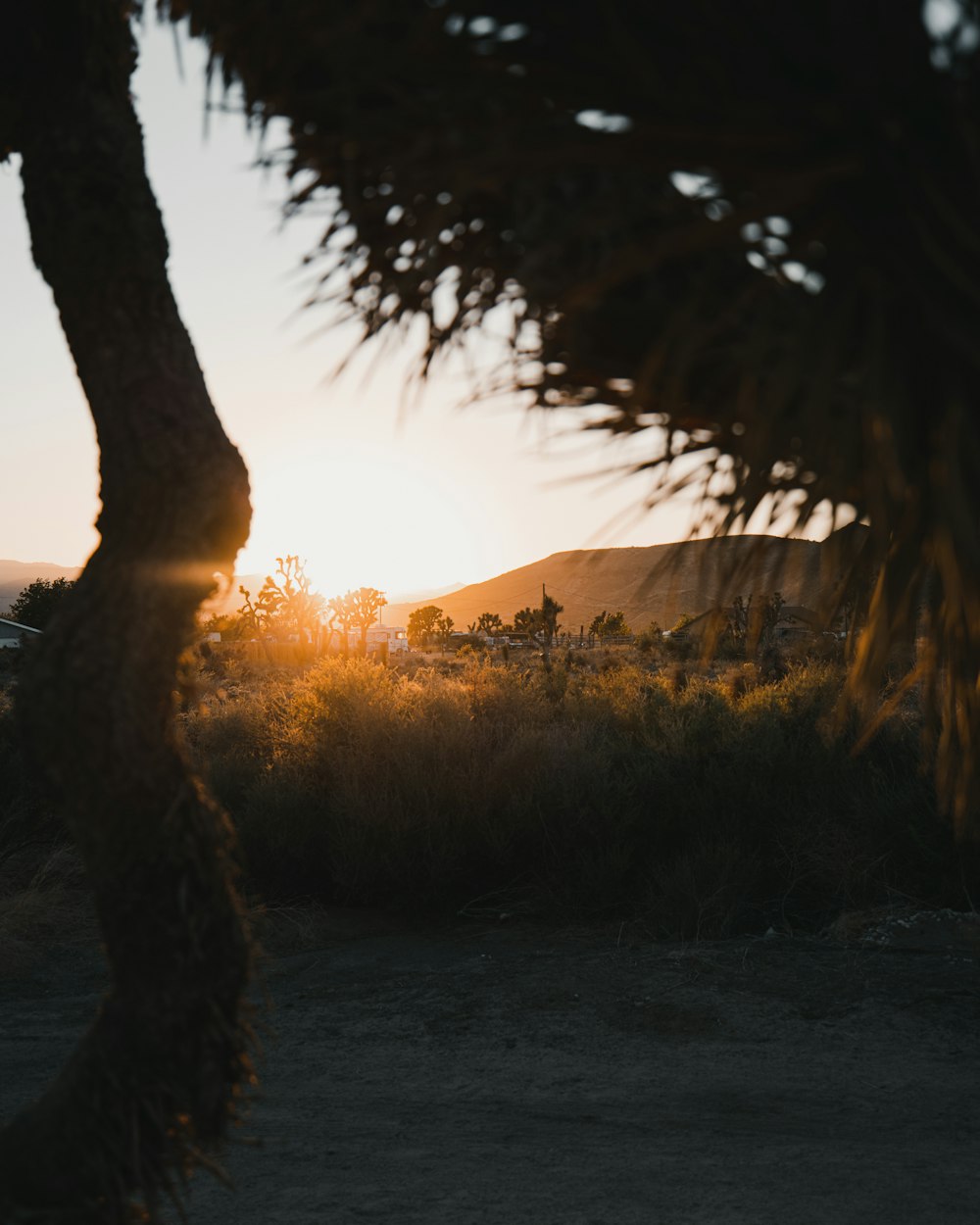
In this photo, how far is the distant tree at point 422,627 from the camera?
8450 cm

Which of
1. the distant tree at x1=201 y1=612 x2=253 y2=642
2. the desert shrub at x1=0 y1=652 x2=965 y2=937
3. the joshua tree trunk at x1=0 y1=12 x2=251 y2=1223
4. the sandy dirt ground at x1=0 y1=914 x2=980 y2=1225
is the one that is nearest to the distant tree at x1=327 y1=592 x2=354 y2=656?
the distant tree at x1=201 y1=612 x2=253 y2=642

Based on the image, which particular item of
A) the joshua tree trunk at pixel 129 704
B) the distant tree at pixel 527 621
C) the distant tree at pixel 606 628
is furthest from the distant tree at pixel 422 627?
the joshua tree trunk at pixel 129 704

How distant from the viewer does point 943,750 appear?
2.25m

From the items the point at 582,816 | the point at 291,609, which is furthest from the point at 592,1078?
the point at 291,609

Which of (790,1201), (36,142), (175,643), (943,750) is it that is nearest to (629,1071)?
(790,1201)

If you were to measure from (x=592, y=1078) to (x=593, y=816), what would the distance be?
4.34 meters

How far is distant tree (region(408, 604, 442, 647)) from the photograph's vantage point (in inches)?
3327

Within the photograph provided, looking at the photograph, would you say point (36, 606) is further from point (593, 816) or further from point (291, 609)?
point (593, 816)

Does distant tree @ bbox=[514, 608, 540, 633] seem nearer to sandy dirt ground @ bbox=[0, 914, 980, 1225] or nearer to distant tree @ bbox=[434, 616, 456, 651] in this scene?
distant tree @ bbox=[434, 616, 456, 651]

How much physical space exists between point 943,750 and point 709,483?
91 cm

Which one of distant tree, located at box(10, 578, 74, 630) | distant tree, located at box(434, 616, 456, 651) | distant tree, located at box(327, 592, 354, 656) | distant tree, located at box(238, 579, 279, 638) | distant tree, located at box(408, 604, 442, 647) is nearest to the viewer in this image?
Answer: distant tree, located at box(238, 579, 279, 638)

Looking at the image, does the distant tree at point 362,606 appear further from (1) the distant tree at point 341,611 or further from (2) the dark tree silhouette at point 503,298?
(2) the dark tree silhouette at point 503,298

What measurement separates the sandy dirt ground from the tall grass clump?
87cm

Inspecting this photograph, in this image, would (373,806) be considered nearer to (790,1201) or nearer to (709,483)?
(790,1201)
